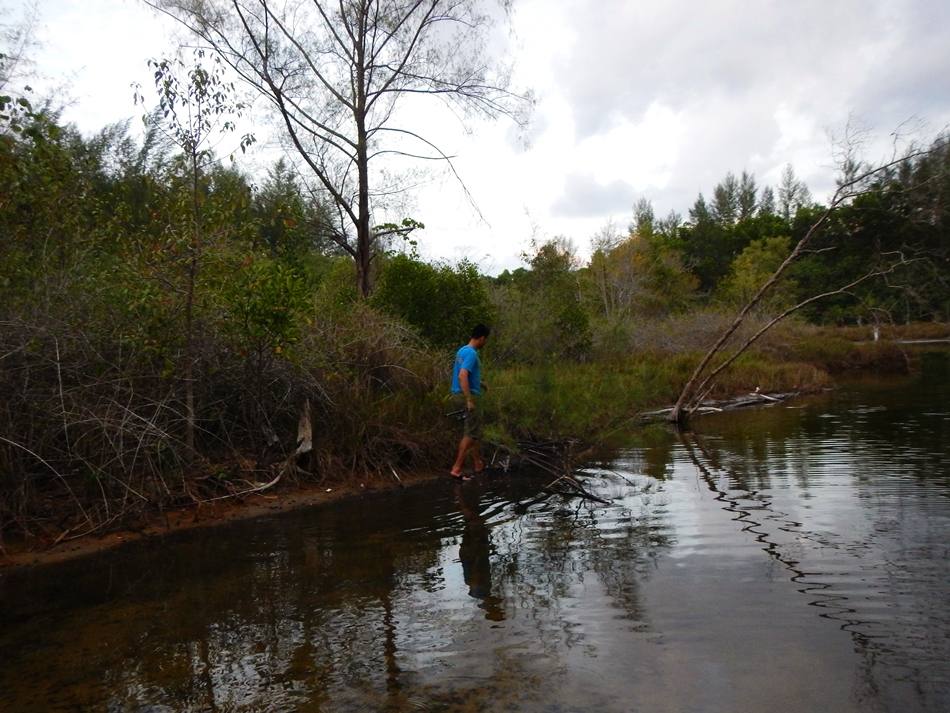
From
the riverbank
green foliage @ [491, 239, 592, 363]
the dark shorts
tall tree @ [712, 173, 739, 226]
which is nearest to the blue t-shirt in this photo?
the dark shorts

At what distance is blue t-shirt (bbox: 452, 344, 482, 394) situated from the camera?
10469mm

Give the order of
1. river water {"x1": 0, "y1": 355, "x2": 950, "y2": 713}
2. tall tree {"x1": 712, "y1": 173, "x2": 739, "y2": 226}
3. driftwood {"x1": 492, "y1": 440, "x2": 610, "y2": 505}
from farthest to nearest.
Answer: tall tree {"x1": 712, "y1": 173, "x2": 739, "y2": 226} < driftwood {"x1": 492, "y1": 440, "x2": 610, "y2": 505} < river water {"x1": 0, "y1": 355, "x2": 950, "y2": 713}

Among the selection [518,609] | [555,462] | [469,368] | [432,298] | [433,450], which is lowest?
[518,609]

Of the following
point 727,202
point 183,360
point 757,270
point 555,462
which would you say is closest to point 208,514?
point 183,360

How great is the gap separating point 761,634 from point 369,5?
14.0 metres

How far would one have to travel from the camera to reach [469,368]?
413 inches

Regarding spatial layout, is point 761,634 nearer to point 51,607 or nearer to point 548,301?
point 51,607

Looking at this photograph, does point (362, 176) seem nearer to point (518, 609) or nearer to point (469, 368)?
point (469, 368)

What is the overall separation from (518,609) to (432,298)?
11274mm

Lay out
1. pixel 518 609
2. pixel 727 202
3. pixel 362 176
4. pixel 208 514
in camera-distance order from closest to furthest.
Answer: pixel 518 609 → pixel 208 514 → pixel 362 176 → pixel 727 202

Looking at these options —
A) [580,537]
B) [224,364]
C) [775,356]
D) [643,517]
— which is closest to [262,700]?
[580,537]

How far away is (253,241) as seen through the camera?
10.6 metres

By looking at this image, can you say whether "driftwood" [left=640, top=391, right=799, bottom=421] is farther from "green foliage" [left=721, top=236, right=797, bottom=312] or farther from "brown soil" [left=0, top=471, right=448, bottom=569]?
"green foliage" [left=721, top=236, right=797, bottom=312]

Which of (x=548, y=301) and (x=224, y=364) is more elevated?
(x=548, y=301)
